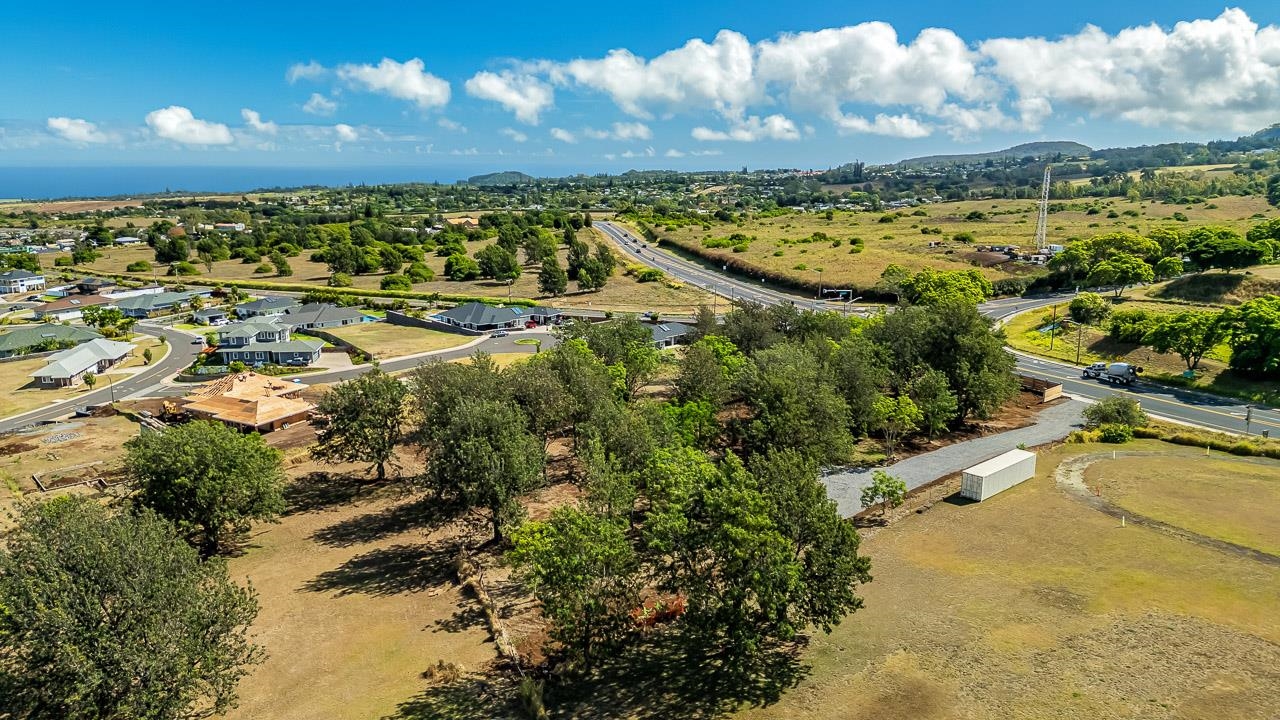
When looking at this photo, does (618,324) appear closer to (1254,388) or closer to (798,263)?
(1254,388)

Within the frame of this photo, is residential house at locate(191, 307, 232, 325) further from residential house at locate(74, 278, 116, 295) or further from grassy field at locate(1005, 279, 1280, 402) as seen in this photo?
grassy field at locate(1005, 279, 1280, 402)

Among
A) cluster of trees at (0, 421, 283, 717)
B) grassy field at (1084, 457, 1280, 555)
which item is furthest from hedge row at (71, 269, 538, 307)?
cluster of trees at (0, 421, 283, 717)

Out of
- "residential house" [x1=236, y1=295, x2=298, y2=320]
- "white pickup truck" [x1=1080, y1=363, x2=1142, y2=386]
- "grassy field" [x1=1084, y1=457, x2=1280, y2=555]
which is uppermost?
"residential house" [x1=236, y1=295, x2=298, y2=320]

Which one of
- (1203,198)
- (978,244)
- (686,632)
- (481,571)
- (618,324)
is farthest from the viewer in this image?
(1203,198)

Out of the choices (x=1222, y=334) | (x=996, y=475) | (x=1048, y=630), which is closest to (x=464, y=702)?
(x=1048, y=630)

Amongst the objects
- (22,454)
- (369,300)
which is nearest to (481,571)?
(22,454)

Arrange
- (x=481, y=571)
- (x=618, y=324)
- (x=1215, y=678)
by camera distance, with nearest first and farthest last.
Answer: (x=1215, y=678)
(x=481, y=571)
(x=618, y=324)

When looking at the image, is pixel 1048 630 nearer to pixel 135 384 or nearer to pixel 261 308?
pixel 135 384
